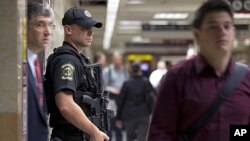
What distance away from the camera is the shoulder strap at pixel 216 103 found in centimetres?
316

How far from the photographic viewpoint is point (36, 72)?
167 inches

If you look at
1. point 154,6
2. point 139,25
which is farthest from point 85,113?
point 139,25

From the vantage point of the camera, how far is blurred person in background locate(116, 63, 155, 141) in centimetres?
1031

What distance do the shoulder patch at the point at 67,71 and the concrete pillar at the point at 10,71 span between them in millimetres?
306

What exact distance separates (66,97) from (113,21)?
17316mm

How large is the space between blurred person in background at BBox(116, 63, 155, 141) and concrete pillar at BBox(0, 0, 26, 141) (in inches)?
239

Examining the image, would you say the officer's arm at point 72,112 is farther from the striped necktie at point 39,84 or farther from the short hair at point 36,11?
the short hair at point 36,11

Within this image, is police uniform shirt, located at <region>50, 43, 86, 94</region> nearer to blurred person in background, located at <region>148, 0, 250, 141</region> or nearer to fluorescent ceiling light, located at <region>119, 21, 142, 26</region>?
blurred person in background, located at <region>148, 0, 250, 141</region>

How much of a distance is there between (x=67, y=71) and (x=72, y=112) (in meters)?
0.30

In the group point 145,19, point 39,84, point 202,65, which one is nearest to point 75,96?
point 39,84

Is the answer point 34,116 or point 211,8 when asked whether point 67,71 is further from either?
point 211,8

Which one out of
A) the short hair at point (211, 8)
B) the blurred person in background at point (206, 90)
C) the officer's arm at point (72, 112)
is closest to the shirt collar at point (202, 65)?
the blurred person in background at point (206, 90)

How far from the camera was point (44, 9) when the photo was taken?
4.41 m

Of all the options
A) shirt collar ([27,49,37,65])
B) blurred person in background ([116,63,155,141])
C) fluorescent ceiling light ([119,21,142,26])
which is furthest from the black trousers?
fluorescent ceiling light ([119,21,142,26])
